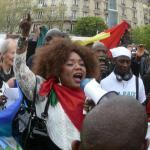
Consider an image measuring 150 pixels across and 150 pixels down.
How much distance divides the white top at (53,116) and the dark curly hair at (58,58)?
0.16 m

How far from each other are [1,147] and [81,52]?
2.91 ft

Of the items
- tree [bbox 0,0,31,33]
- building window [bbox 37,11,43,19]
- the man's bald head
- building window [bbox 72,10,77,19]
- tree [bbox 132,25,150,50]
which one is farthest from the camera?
building window [bbox 72,10,77,19]

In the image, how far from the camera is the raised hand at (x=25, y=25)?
354cm

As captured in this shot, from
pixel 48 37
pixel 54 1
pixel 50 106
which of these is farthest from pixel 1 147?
pixel 54 1

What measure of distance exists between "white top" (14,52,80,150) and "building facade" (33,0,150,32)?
63.7 meters

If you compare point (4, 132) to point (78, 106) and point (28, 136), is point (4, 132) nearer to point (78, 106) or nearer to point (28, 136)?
point (28, 136)

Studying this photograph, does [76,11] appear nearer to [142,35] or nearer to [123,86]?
[142,35]

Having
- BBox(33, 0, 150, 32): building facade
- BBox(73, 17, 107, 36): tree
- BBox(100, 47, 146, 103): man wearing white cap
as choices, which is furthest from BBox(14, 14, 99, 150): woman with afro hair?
BBox(73, 17, 107, 36): tree

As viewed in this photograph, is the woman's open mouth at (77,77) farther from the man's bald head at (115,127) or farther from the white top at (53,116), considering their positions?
the man's bald head at (115,127)

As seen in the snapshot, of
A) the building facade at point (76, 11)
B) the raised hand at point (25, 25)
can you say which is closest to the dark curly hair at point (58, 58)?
the raised hand at point (25, 25)

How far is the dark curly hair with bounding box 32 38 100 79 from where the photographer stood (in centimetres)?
373

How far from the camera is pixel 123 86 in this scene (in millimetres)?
5172

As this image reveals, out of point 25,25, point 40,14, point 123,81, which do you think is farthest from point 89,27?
point 25,25

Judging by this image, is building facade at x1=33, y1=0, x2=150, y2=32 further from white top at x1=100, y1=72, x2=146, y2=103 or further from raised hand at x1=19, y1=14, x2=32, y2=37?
raised hand at x1=19, y1=14, x2=32, y2=37
